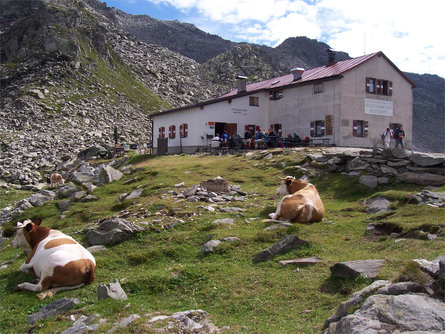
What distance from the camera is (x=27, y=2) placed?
11744 centimetres

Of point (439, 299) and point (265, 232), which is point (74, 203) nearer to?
point (265, 232)

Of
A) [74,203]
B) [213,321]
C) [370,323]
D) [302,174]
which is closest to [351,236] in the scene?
[213,321]

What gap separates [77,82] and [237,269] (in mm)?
81207

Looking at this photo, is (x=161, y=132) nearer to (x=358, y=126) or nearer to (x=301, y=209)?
(x=358, y=126)

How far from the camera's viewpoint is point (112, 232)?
11852mm

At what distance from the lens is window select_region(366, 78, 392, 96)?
3612 cm

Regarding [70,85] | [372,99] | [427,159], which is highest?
[70,85]

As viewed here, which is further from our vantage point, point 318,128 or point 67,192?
point 318,128

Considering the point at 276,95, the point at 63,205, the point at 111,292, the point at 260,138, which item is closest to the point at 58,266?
the point at 111,292

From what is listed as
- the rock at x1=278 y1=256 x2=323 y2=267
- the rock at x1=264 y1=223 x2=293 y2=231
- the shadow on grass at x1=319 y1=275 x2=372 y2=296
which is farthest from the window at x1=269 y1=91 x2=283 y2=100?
the shadow on grass at x1=319 y1=275 x2=372 y2=296

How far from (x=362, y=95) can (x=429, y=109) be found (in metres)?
183

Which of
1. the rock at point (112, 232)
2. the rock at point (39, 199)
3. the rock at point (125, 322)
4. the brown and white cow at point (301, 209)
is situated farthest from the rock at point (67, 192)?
the rock at point (125, 322)

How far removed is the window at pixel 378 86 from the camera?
119 feet

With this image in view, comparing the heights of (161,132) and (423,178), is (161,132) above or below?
above
